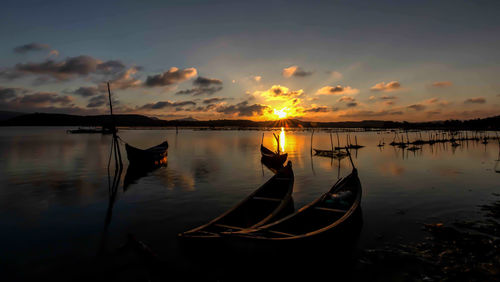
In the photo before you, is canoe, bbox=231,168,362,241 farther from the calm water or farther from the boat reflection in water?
the boat reflection in water

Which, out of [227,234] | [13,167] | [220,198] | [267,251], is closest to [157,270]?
[227,234]

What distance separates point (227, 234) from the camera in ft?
25.5

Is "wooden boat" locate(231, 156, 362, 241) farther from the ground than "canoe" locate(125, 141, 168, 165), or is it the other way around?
"canoe" locate(125, 141, 168, 165)

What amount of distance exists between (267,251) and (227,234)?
1294 mm

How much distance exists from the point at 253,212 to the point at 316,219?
2927 millimetres

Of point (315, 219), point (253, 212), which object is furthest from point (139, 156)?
point (315, 219)

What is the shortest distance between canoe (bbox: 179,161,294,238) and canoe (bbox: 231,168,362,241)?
2.11 feet

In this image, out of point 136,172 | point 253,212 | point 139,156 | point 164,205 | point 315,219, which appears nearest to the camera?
point 315,219

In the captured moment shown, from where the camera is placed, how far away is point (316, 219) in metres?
11.2

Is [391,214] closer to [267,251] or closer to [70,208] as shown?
[267,251]

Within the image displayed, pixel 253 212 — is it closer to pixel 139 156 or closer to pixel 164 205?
pixel 164 205

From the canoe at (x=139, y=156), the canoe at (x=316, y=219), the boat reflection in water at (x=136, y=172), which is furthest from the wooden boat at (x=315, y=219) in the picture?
the canoe at (x=139, y=156)

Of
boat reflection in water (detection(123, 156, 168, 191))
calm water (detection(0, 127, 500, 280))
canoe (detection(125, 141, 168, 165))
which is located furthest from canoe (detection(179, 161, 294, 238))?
canoe (detection(125, 141, 168, 165))

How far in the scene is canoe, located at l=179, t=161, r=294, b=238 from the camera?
8.82 meters
